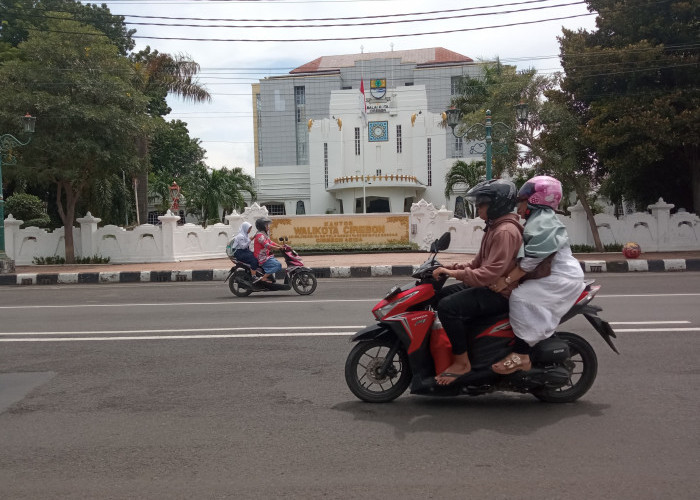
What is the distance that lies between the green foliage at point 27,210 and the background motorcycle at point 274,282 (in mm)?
18003

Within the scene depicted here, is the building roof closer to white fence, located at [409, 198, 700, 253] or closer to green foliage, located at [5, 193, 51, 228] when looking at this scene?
green foliage, located at [5, 193, 51, 228]

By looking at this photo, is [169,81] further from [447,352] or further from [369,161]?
[447,352]

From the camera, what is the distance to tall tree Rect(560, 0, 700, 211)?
18312 millimetres

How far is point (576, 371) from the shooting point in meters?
4.78

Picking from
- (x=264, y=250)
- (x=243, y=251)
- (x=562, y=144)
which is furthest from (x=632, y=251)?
(x=243, y=251)

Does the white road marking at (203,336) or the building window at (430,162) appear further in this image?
the building window at (430,162)

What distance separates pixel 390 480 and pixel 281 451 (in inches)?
31.2

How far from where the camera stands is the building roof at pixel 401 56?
6154cm

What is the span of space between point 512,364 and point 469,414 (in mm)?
475

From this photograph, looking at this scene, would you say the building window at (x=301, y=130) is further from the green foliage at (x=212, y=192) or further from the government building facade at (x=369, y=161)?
the green foliage at (x=212, y=192)

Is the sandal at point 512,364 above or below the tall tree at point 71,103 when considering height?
below

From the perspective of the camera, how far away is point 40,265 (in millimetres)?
22859

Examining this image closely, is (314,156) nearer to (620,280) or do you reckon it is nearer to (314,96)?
(314,96)

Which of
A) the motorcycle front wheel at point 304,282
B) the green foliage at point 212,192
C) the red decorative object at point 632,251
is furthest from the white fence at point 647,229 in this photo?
the green foliage at point 212,192
